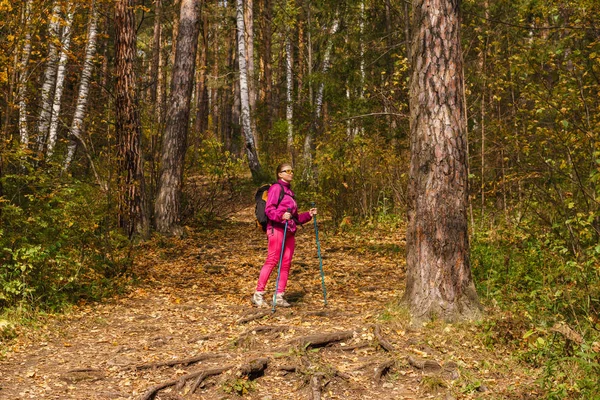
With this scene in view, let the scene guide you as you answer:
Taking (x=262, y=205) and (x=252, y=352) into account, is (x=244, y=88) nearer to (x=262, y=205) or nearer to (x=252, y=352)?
(x=262, y=205)

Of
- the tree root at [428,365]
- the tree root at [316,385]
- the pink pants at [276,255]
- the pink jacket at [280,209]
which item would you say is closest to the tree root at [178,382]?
the tree root at [316,385]

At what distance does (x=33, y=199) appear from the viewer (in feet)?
24.9

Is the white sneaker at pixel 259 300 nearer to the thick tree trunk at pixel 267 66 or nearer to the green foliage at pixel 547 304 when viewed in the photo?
the green foliage at pixel 547 304

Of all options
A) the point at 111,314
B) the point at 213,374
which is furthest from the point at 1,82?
the point at 213,374

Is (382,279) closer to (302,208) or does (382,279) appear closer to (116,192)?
(116,192)

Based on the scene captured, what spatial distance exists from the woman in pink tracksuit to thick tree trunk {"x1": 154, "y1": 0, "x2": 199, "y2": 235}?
17.8ft

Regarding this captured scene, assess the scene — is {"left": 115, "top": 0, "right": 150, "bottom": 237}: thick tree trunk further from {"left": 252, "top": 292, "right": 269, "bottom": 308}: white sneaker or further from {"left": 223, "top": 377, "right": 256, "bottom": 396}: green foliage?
{"left": 223, "top": 377, "right": 256, "bottom": 396}: green foliage

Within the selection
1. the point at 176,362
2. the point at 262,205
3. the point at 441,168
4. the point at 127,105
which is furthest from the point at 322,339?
the point at 127,105

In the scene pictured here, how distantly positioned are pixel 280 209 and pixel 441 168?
2.13 metres

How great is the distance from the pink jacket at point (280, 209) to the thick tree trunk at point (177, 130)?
18.4ft

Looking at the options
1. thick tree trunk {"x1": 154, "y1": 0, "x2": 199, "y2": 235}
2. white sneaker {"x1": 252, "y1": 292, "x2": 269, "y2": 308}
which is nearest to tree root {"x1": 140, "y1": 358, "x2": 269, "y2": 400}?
white sneaker {"x1": 252, "y1": 292, "x2": 269, "y2": 308}

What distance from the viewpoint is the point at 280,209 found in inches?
302

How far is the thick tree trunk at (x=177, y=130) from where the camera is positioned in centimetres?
1289

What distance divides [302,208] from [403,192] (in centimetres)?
294
